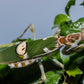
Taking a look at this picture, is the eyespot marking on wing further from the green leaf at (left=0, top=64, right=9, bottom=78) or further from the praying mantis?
the green leaf at (left=0, top=64, right=9, bottom=78)

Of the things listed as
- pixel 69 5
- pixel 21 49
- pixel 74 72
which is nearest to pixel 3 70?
pixel 21 49

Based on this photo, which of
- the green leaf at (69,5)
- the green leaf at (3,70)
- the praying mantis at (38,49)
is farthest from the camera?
the green leaf at (69,5)

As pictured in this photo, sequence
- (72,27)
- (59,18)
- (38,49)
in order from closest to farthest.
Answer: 1. (38,49)
2. (72,27)
3. (59,18)

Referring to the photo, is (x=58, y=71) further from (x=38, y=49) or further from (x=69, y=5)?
(x=69, y=5)

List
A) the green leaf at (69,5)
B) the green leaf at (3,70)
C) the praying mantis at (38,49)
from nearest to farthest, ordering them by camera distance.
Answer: the praying mantis at (38,49), the green leaf at (3,70), the green leaf at (69,5)

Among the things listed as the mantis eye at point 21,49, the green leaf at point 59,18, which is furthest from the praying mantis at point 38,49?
the green leaf at point 59,18

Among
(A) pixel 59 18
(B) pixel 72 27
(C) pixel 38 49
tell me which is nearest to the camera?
(C) pixel 38 49

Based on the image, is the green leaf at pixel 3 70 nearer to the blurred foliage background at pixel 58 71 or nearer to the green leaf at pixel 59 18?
the blurred foliage background at pixel 58 71

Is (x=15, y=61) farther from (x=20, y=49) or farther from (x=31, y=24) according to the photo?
(x=31, y=24)

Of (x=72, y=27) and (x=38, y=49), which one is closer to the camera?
(x=38, y=49)
